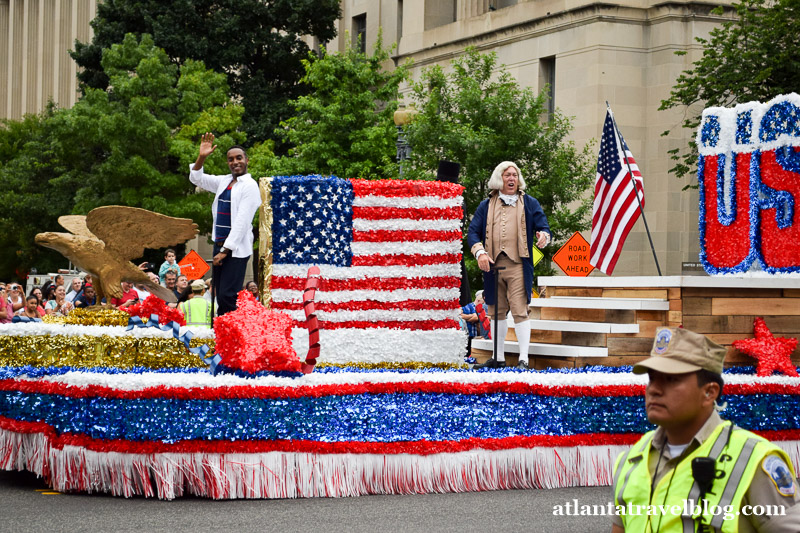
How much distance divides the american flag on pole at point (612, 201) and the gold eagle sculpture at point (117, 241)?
4.38 meters

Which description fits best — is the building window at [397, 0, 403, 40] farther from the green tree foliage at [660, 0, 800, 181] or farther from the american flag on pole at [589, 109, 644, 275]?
the american flag on pole at [589, 109, 644, 275]

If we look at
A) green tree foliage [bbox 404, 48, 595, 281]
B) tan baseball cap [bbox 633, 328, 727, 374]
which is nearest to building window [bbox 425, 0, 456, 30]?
green tree foliage [bbox 404, 48, 595, 281]

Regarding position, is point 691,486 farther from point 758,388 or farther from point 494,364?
point 494,364

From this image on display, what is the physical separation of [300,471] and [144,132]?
92.3 ft

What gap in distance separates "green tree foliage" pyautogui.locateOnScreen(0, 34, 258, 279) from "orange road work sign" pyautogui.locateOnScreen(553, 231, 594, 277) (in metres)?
14.7

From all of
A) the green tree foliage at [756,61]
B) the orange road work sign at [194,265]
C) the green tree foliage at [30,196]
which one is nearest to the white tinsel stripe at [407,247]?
→ the green tree foliage at [756,61]

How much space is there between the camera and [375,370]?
9.44 meters

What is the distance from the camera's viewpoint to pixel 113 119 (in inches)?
1350

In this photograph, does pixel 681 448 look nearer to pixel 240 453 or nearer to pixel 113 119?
pixel 240 453

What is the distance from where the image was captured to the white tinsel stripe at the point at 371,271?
394 inches

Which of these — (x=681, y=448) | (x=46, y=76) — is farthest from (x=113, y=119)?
(x=46, y=76)

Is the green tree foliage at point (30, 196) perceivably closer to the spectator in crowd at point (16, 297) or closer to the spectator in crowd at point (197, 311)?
the spectator in crowd at point (16, 297)

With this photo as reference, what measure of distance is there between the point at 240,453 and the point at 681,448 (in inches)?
189

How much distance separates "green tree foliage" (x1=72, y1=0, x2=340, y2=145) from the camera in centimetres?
3934
